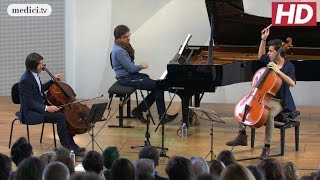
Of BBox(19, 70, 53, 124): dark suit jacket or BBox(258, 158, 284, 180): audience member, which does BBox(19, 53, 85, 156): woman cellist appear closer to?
BBox(19, 70, 53, 124): dark suit jacket

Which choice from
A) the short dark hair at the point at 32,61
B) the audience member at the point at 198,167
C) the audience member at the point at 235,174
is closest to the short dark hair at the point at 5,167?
the audience member at the point at 198,167

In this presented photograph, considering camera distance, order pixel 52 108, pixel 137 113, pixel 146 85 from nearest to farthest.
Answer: pixel 52 108 < pixel 146 85 < pixel 137 113

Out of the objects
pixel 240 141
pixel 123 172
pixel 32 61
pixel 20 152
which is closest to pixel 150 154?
pixel 123 172

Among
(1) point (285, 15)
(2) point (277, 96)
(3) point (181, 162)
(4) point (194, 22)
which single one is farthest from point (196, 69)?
(3) point (181, 162)

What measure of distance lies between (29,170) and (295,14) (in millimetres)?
6554

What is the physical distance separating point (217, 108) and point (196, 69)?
2.62 m

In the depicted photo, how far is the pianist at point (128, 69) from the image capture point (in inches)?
360

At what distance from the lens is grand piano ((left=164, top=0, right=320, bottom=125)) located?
8.60 meters

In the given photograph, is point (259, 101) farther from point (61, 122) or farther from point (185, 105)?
point (61, 122)

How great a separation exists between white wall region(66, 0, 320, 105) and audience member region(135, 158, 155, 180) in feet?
22.7

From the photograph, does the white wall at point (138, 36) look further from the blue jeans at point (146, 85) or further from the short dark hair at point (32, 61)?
the short dark hair at point (32, 61)

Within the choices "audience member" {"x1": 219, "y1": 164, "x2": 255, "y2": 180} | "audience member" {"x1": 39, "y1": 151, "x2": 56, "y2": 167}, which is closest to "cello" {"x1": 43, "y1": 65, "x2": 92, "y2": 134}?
"audience member" {"x1": 39, "y1": 151, "x2": 56, "y2": 167}

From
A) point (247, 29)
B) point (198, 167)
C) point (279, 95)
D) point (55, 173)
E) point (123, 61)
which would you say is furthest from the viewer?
point (247, 29)

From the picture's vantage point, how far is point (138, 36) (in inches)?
455
